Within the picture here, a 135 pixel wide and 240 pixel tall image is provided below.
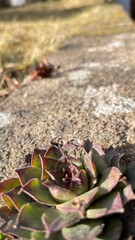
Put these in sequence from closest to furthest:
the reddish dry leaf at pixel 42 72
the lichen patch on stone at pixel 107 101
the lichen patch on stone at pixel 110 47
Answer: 1. the lichen patch on stone at pixel 107 101
2. the reddish dry leaf at pixel 42 72
3. the lichen patch on stone at pixel 110 47

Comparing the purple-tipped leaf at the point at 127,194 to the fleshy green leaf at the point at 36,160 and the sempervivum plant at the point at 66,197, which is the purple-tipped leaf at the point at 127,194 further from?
the fleshy green leaf at the point at 36,160

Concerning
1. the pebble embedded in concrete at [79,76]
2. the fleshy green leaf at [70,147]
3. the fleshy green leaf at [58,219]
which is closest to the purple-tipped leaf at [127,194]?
the fleshy green leaf at [58,219]

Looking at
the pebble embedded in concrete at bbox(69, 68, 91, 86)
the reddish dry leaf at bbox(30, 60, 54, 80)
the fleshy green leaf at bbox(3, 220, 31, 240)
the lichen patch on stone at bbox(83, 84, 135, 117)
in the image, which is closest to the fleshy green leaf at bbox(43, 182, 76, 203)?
the fleshy green leaf at bbox(3, 220, 31, 240)

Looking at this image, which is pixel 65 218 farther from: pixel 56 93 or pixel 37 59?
pixel 37 59

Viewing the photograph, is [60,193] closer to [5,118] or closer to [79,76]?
[5,118]

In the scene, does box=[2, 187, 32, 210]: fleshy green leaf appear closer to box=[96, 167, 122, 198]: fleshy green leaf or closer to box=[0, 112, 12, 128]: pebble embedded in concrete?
box=[96, 167, 122, 198]: fleshy green leaf
